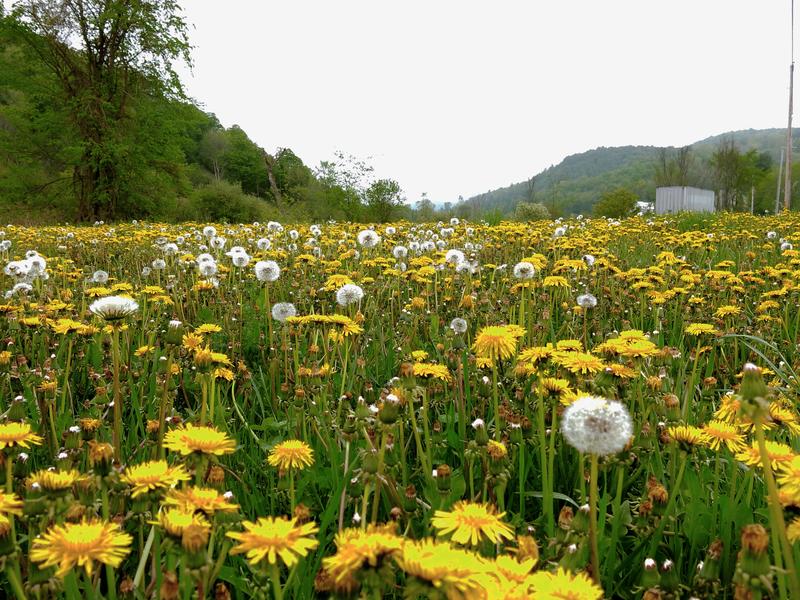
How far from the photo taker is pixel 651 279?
3297mm

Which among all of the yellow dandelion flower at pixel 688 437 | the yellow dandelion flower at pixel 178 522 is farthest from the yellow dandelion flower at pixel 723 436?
the yellow dandelion flower at pixel 178 522

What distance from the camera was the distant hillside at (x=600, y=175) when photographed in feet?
202

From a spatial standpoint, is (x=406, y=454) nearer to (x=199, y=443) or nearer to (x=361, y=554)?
(x=199, y=443)

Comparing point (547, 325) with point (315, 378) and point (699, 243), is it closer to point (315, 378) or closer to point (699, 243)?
point (315, 378)

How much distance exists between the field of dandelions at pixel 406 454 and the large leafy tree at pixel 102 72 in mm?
20094

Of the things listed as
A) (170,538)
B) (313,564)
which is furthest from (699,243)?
(170,538)

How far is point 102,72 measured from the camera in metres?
21.1

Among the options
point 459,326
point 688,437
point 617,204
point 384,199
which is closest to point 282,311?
point 459,326

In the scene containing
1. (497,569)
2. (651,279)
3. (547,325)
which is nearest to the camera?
(497,569)

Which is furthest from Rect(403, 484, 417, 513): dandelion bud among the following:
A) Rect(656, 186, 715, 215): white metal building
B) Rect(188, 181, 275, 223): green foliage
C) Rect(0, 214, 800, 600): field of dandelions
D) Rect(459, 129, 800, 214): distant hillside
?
Rect(459, 129, 800, 214): distant hillside

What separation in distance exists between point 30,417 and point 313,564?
1.41 metres

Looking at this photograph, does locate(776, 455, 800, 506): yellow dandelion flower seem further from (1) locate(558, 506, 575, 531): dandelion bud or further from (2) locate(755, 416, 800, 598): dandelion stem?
(1) locate(558, 506, 575, 531): dandelion bud

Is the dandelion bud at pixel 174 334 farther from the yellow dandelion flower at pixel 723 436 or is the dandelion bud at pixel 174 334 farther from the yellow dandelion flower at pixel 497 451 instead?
the yellow dandelion flower at pixel 723 436

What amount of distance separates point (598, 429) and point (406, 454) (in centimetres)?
111
